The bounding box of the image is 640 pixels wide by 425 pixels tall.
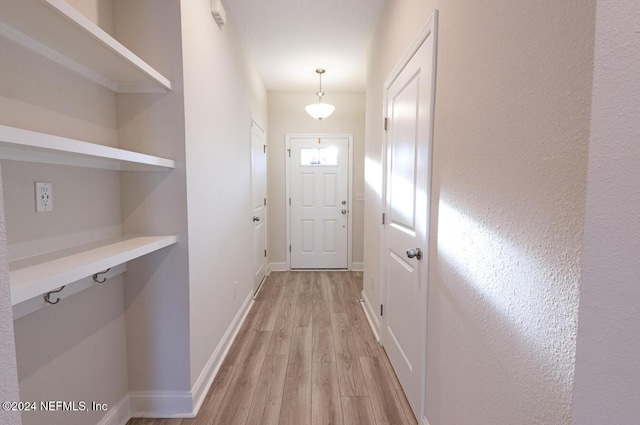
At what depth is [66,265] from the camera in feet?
3.07

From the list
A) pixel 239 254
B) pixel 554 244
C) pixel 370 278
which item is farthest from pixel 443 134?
pixel 239 254

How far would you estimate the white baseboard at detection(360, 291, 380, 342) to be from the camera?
95.4 inches

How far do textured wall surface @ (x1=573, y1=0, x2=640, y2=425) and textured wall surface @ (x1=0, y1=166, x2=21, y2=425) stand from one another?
1168 mm

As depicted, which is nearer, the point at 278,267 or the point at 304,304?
the point at 304,304

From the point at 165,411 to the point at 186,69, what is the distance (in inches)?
73.2

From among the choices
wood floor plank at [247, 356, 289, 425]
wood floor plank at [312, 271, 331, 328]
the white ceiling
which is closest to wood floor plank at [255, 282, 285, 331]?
wood floor plank at [312, 271, 331, 328]

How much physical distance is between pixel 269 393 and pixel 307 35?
297 cm

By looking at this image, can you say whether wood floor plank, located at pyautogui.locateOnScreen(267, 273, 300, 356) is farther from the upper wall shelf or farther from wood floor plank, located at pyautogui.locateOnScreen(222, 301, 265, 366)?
the upper wall shelf

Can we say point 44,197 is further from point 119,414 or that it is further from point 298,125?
point 298,125

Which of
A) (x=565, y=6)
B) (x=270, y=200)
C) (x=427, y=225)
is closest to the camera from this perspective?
(x=565, y=6)

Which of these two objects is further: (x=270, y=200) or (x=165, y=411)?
(x=270, y=200)

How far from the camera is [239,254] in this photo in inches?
105

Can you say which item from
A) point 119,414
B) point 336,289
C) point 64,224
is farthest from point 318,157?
point 119,414

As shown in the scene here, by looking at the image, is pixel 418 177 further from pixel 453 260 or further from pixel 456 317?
pixel 456 317
